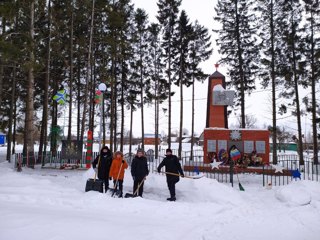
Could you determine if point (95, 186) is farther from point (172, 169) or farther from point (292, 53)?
point (292, 53)

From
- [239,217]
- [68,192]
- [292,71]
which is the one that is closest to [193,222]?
[239,217]

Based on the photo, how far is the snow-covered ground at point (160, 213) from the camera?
16.0 ft

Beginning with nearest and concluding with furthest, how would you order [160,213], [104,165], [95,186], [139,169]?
[160,213] → [95,186] → [139,169] → [104,165]

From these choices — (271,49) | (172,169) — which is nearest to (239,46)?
(271,49)

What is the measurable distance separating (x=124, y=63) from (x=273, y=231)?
2176 centimetres

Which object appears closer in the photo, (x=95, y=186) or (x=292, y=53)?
(x=95, y=186)

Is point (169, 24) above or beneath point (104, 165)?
above

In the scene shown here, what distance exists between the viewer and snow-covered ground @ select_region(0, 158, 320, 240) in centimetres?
488

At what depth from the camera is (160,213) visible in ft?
22.8

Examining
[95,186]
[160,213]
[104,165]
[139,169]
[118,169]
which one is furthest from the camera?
[104,165]

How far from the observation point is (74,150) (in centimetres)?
1705

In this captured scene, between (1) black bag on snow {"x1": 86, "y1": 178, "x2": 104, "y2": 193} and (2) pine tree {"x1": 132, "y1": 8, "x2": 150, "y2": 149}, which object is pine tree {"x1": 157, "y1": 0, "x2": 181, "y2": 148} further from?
(1) black bag on snow {"x1": 86, "y1": 178, "x2": 104, "y2": 193}

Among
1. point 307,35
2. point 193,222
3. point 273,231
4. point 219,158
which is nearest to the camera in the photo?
point 273,231

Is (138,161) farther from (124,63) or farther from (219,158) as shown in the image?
(124,63)
